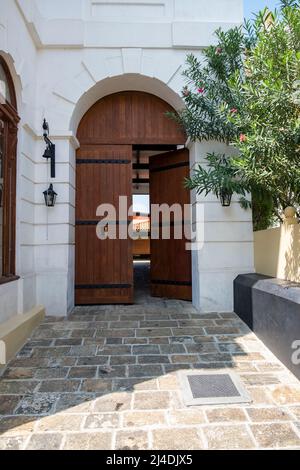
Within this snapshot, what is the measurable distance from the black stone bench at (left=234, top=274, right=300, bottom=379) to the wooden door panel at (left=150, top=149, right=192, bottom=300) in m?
1.14

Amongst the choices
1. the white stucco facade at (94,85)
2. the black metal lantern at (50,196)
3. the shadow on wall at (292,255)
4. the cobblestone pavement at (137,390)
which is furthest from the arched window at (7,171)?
the shadow on wall at (292,255)

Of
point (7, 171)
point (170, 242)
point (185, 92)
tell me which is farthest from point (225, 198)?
point (7, 171)

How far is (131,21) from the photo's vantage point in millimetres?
4789

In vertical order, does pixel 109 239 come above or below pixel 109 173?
below

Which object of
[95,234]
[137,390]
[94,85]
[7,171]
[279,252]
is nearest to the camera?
[137,390]

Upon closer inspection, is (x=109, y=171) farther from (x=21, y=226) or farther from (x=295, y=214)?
(x=295, y=214)

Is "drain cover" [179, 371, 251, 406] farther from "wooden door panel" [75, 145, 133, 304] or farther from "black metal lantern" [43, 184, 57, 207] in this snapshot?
"black metal lantern" [43, 184, 57, 207]

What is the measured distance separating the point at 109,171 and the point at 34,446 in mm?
3945

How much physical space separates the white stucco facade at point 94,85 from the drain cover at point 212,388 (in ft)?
6.17

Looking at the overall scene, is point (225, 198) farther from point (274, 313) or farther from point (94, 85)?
point (94, 85)

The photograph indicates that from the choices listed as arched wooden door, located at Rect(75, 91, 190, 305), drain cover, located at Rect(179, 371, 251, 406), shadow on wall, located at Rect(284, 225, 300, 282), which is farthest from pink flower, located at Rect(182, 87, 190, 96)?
drain cover, located at Rect(179, 371, 251, 406)

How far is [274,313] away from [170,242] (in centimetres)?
243

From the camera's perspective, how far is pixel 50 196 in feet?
14.4

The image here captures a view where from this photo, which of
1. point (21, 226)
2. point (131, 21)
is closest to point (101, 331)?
point (21, 226)
